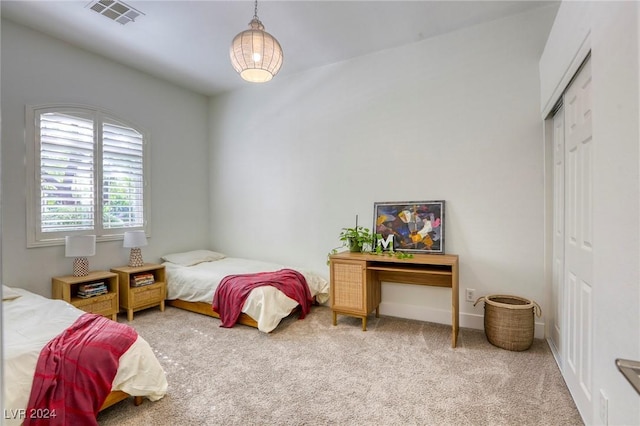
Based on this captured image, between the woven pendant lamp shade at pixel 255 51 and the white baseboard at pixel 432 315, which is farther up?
the woven pendant lamp shade at pixel 255 51

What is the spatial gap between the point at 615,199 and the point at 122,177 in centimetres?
441

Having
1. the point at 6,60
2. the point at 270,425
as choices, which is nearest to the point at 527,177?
the point at 270,425

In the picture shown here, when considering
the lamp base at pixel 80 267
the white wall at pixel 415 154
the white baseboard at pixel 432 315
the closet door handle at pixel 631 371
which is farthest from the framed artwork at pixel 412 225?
the lamp base at pixel 80 267

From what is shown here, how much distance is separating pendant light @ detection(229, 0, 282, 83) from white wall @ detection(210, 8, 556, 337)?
1.67 meters

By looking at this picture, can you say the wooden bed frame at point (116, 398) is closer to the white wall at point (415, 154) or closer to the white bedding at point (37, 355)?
the white bedding at point (37, 355)

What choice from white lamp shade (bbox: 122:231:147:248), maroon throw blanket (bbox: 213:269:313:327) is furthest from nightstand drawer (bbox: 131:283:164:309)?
maroon throw blanket (bbox: 213:269:313:327)

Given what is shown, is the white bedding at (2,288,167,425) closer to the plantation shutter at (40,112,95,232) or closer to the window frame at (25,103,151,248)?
the window frame at (25,103,151,248)

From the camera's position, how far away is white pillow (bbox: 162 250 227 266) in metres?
4.26

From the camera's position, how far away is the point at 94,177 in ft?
12.2

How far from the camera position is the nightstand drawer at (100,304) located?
129 inches

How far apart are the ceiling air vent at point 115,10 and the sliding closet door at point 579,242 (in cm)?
347

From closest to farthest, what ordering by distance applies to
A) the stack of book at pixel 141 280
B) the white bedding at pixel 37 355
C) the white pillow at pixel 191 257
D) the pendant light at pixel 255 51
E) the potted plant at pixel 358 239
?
the white bedding at pixel 37 355, the pendant light at pixel 255 51, the potted plant at pixel 358 239, the stack of book at pixel 141 280, the white pillow at pixel 191 257

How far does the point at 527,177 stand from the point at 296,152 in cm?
253

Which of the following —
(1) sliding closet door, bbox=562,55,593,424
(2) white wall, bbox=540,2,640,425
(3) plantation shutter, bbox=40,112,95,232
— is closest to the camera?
(2) white wall, bbox=540,2,640,425
